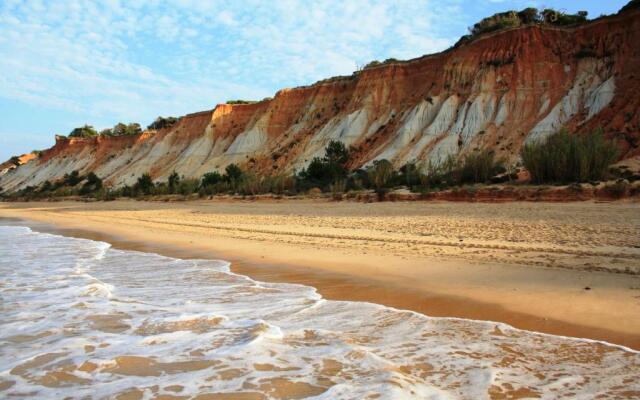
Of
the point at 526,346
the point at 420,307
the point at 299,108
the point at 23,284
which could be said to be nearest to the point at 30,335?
the point at 23,284

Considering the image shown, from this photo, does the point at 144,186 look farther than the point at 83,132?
No

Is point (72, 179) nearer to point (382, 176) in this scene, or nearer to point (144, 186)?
point (144, 186)

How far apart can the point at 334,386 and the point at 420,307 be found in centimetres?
241

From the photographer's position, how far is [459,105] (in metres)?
38.5

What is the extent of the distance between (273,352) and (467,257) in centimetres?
523

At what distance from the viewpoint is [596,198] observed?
17.7 metres

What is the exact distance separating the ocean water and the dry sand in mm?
627

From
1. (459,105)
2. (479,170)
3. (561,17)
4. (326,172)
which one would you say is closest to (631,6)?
(561,17)

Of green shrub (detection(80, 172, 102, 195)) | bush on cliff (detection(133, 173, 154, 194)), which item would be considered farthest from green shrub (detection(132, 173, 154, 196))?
green shrub (detection(80, 172, 102, 195))

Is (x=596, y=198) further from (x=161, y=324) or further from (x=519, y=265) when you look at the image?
(x=161, y=324)

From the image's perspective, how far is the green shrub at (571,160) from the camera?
2033 cm

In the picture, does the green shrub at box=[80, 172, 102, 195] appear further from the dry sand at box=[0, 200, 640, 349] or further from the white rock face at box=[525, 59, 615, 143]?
the white rock face at box=[525, 59, 615, 143]

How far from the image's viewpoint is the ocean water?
3455 mm

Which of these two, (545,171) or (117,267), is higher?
(545,171)
